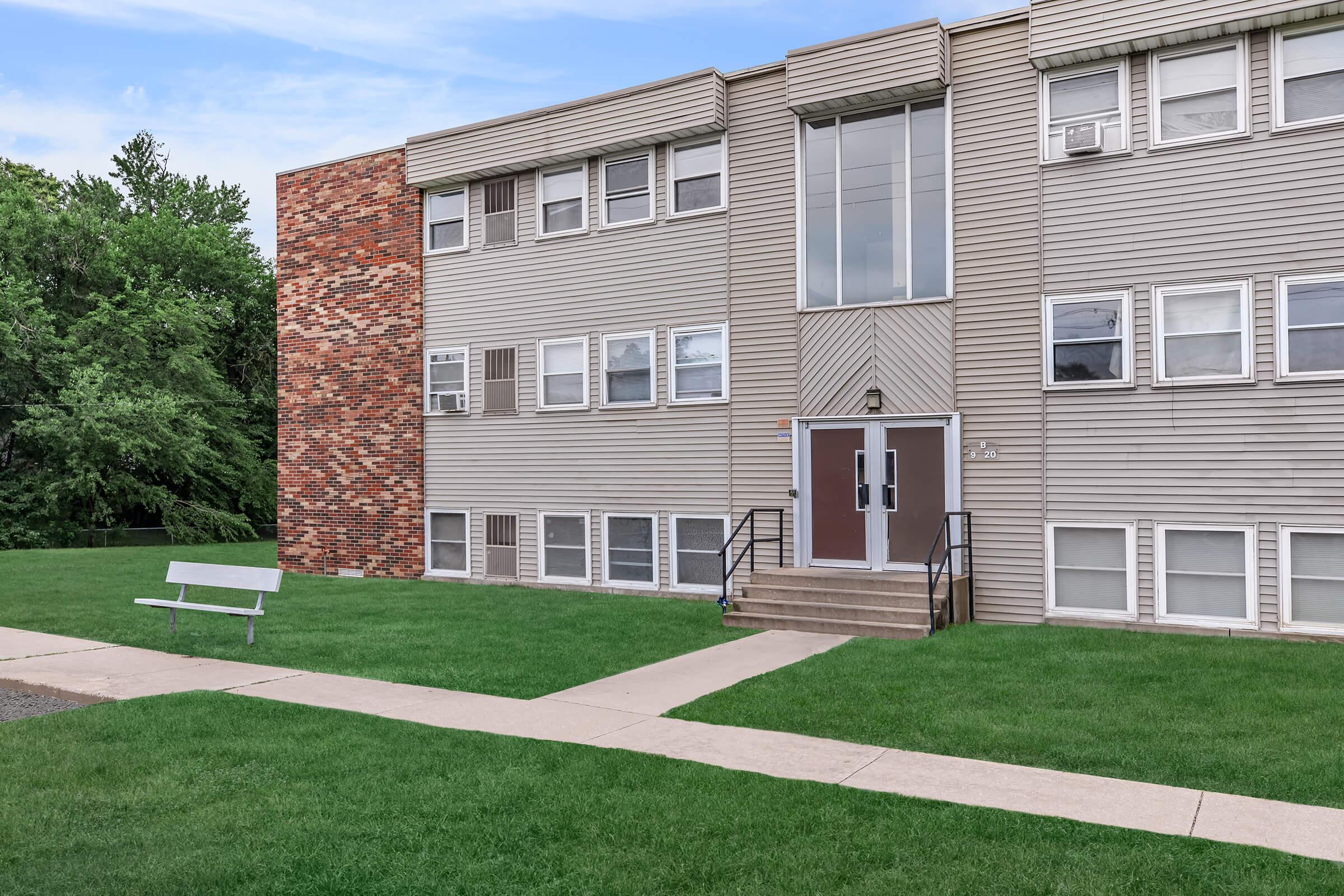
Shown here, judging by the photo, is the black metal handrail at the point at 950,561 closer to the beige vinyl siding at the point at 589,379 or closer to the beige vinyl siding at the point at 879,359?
the beige vinyl siding at the point at 879,359

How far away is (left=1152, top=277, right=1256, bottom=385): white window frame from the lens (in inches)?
443

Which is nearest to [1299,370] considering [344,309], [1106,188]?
[1106,188]

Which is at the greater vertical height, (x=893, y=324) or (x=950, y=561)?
(x=893, y=324)

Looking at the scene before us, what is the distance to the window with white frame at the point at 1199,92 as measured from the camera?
11.5 meters

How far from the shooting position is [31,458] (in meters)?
30.4

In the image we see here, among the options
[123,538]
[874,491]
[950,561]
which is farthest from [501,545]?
[123,538]

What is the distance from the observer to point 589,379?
1596 centimetres

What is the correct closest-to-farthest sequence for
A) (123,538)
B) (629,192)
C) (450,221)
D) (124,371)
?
(629,192) < (450,221) < (123,538) < (124,371)

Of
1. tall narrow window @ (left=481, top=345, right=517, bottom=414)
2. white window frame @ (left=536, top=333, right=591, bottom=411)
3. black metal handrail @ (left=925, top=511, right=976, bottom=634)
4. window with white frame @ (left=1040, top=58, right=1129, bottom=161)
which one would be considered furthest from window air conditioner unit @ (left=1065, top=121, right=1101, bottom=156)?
tall narrow window @ (left=481, top=345, right=517, bottom=414)

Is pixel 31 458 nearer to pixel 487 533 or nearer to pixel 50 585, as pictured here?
pixel 50 585

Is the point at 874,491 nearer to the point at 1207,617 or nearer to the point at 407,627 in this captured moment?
the point at 1207,617

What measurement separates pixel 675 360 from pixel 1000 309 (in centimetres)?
477

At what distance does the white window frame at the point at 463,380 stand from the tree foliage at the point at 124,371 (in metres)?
14.9

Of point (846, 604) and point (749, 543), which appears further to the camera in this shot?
point (749, 543)
